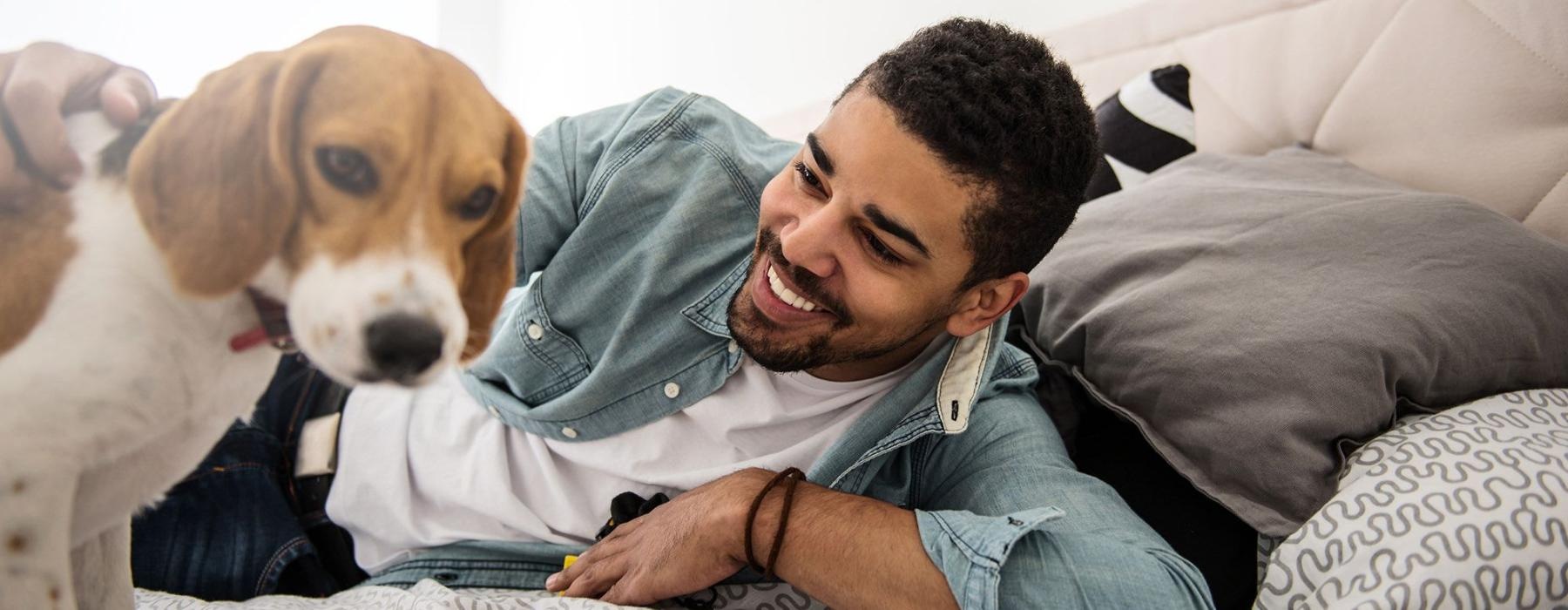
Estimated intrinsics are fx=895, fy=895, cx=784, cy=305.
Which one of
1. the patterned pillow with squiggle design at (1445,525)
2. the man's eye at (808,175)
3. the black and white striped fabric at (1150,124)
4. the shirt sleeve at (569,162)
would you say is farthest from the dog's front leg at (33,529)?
the black and white striped fabric at (1150,124)

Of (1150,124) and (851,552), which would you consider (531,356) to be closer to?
(851,552)

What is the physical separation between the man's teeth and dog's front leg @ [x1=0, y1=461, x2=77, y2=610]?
55cm

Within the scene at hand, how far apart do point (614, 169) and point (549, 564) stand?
0.40m

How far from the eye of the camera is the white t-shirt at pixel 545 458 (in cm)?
89

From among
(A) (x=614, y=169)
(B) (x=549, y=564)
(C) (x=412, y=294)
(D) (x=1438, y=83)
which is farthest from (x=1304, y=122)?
(C) (x=412, y=294)

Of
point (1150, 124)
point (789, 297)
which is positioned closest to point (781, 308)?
point (789, 297)

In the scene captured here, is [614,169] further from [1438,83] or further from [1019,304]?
[1438,83]

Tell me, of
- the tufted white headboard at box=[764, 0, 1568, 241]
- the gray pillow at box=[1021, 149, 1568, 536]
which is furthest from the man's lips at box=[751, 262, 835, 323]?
the tufted white headboard at box=[764, 0, 1568, 241]

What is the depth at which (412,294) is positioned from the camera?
0.39 metres

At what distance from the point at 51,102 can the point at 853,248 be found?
1.83 ft

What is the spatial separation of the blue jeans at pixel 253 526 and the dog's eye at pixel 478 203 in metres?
0.19

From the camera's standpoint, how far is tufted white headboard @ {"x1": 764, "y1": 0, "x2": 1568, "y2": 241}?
39.0 inches

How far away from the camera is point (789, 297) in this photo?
2.71 feet

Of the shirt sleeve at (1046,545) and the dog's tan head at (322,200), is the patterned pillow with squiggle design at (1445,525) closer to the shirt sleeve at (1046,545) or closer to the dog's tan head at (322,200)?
the shirt sleeve at (1046,545)
